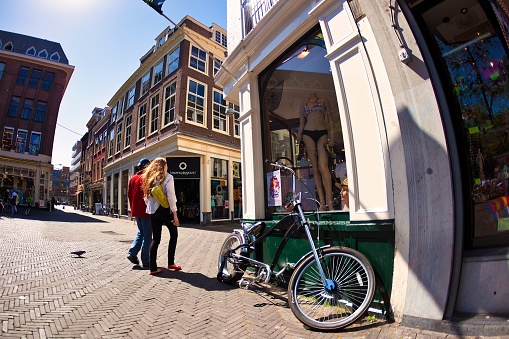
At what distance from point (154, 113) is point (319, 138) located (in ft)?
54.3

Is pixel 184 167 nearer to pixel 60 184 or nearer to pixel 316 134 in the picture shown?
pixel 316 134

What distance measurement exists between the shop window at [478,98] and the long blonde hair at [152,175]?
3.92 metres

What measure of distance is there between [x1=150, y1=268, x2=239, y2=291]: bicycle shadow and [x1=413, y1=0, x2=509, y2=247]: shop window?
2.90m

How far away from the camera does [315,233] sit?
10.3ft

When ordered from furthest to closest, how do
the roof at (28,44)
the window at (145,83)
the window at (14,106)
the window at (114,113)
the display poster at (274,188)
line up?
the roof at (28,44), the window at (14,106), the window at (114,113), the window at (145,83), the display poster at (274,188)

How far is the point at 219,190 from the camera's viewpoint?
16.2 metres

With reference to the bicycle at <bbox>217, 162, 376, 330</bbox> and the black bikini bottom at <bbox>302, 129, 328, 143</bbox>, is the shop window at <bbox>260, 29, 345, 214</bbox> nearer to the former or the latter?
the black bikini bottom at <bbox>302, 129, 328, 143</bbox>

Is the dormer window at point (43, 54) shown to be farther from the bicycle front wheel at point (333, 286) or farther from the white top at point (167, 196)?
the bicycle front wheel at point (333, 286)

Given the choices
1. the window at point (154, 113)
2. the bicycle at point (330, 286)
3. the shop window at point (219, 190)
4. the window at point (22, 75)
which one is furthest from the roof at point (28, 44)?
the bicycle at point (330, 286)

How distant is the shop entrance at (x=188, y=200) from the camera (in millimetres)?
15477

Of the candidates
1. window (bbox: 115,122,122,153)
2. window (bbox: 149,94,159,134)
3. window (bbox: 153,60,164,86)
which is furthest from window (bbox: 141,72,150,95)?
window (bbox: 115,122,122,153)

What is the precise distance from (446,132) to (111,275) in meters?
4.80

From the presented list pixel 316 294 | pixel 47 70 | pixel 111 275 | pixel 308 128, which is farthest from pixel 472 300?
pixel 47 70

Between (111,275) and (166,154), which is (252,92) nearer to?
(111,275)
